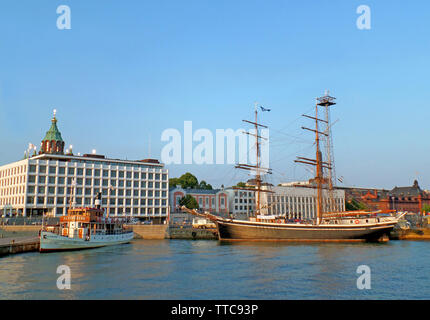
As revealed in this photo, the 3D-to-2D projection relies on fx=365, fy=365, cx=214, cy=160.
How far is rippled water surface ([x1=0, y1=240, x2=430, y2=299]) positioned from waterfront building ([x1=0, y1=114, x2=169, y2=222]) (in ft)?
187

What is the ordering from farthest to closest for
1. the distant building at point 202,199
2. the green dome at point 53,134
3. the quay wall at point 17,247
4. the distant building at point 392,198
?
the distant building at point 392,198 < the distant building at point 202,199 < the green dome at point 53,134 < the quay wall at point 17,247

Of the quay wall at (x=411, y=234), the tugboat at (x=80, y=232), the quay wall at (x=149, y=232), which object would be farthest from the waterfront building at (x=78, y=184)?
the quay wall at (x=411, y=234)

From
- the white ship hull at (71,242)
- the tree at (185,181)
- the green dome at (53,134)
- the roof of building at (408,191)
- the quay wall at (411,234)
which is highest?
the green dome at (53,134)

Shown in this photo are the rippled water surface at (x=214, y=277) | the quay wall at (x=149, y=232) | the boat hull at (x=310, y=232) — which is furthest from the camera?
the quay wall at (x=149, y=232)

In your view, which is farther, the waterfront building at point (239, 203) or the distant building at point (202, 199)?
the waterfront building at point (239, 203)

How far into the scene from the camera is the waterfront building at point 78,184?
98562mm

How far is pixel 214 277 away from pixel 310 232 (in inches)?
1811

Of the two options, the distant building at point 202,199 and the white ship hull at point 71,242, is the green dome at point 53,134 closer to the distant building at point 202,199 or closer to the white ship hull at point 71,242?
the distant building at point 202,199

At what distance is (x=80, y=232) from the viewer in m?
56.6

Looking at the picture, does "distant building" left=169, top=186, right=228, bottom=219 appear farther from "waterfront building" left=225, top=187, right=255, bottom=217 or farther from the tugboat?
the tugboat

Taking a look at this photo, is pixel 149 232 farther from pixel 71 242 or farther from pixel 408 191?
pixel 408 191

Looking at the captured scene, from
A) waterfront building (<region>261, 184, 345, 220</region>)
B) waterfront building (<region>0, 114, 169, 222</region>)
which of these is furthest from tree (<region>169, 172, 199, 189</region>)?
waterfront building (<region>261, 184, 345, 220</region>)

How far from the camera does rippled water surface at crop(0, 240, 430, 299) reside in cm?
2622
